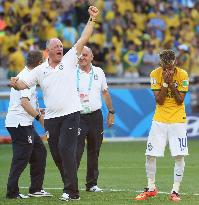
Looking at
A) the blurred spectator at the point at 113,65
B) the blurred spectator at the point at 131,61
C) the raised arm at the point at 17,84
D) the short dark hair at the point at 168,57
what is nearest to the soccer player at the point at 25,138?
the raised arm at the point at 17,84

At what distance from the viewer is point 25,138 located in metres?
14.3

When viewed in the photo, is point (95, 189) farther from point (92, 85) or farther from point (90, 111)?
point (92, 85)

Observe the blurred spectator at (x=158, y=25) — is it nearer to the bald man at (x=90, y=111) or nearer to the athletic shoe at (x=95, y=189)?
the bald man at (x=90, y=111)

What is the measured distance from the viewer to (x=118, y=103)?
25938 millimetres

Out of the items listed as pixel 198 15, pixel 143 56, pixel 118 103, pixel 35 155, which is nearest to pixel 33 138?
pixel 35 155

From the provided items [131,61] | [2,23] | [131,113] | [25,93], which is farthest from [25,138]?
[131,61]

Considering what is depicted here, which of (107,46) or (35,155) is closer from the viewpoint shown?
(35,155)

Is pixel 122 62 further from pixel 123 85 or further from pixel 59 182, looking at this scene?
pixel 59 182

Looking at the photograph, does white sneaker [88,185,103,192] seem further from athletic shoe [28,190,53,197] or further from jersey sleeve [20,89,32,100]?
jersey sleeve [20,89,32,100]

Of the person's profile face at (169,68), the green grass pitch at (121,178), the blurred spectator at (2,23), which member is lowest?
the green grass pitch at (121,178)

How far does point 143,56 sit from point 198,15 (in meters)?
5.95

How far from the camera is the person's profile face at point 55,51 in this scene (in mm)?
13531

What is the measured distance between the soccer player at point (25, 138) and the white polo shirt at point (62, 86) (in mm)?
449

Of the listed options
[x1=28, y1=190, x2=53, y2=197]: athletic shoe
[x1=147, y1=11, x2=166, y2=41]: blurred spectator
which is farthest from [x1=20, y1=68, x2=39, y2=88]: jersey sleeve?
[x1=147, y1=11, x2=166, y2=41]: blurred spectator
